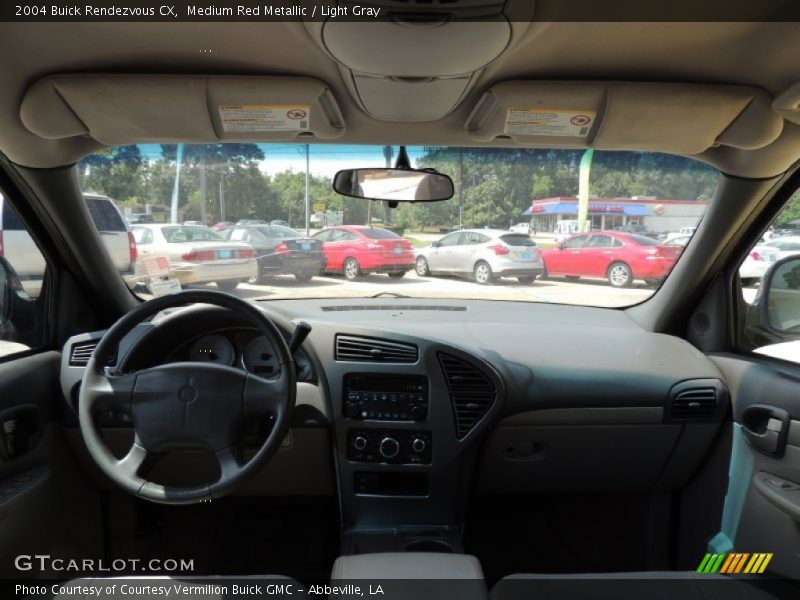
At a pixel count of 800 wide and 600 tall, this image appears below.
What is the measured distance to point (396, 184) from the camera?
9.11 ft

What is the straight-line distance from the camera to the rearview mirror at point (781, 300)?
279cm

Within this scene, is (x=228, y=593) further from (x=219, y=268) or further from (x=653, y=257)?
(x=653, y=257)

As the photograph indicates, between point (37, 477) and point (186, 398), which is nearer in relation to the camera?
point (186, 398)

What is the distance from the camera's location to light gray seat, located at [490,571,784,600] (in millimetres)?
2100

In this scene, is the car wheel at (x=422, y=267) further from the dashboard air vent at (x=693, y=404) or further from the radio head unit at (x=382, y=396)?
Answer: the dashboard air vent at (x=693, y=404)

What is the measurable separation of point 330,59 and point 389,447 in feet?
5.51

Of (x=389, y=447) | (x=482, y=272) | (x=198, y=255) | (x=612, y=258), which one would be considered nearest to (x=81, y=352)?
(x=198, y=255)

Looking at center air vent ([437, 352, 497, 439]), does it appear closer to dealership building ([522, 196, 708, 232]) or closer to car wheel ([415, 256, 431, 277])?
car wheel ([415, 256, 431, 277])

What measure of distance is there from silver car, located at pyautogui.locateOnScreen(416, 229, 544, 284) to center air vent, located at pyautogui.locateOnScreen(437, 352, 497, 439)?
0.73 meters

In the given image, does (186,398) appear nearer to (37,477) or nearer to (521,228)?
(37,477)

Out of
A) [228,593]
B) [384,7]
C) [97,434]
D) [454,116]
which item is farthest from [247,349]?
[384,7]

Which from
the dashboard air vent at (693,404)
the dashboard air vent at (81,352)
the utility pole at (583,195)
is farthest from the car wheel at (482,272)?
the dashboard air vent at (81,352)

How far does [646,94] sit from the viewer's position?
7.47 ft

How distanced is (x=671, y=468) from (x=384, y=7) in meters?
2.62
